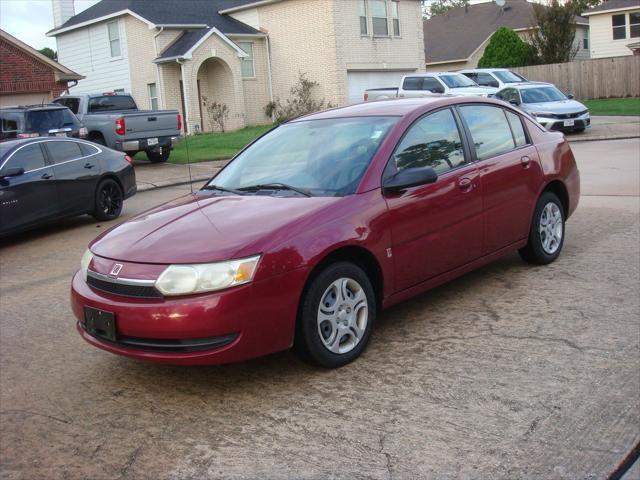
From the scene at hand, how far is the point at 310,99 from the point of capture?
3412 cm

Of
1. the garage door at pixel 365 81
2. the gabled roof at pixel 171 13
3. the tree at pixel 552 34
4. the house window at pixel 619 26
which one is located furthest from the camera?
the house window at pixel 619 26

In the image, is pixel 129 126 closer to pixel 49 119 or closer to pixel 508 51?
pixel 49 119

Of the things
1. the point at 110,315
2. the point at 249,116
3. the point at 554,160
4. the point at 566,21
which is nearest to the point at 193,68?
the point at 249,116

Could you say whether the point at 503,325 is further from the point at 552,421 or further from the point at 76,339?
the point at 76,339

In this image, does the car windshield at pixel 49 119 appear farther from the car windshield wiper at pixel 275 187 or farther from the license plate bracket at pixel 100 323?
the license plate bracket at pixel 100 323

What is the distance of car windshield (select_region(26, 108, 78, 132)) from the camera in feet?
58.6

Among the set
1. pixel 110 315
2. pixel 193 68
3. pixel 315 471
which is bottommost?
pixel 315 471

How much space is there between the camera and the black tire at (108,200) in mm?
12016

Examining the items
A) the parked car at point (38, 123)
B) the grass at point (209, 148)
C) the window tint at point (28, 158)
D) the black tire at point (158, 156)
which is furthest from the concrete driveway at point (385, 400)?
the black tire at point (158, 156)

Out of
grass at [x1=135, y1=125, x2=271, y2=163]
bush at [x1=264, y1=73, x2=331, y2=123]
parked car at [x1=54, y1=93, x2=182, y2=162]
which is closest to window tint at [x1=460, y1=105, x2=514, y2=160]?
grass at [x1=135, y1=125, x2=271, y2=163]

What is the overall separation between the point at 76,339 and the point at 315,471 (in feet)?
9.74

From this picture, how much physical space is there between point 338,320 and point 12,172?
7.24m

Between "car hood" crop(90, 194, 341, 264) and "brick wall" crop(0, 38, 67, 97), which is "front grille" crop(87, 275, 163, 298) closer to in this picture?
"car hood" crop(90, 194, 341, 264)

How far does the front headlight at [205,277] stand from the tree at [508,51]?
40.4 metres
